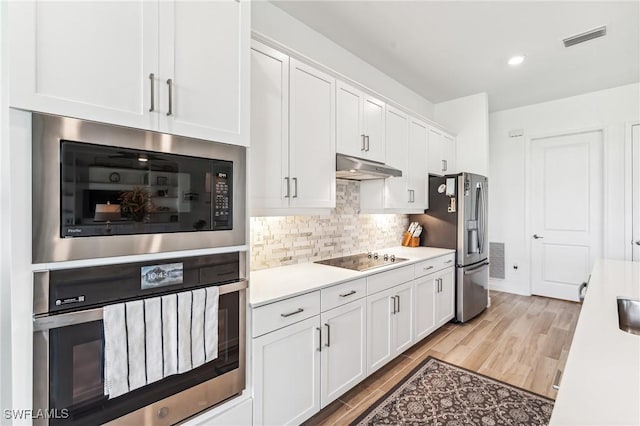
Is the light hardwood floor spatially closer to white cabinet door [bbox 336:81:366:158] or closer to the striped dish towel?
the striped dish towel

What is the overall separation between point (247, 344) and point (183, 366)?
12.8 inches

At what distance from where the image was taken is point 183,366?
1.27 meters

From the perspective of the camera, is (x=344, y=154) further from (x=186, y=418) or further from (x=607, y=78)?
(x=607, y=78)

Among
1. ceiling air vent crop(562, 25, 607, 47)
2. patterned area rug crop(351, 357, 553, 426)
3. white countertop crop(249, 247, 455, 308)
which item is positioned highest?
ceiling air vent crop(562, 25, 607, 47)

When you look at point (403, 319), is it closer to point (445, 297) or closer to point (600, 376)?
point (445, 297)

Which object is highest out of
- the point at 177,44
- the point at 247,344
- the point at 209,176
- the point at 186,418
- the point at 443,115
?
the point at 443,115

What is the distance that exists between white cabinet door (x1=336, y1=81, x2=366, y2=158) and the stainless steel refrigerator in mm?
1494

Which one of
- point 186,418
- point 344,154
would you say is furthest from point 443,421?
point 344,154

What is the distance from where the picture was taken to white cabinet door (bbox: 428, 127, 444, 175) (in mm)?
3645

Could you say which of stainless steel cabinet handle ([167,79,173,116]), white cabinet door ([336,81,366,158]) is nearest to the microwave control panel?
stainless steel cabinet handle ([167,79,173,116])

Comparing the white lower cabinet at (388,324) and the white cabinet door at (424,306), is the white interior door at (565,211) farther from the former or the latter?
the white lower cabinet at (388,324)

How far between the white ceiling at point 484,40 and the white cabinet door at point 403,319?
2255mm

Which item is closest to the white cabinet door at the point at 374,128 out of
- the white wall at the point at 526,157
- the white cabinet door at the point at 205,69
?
the white cabinet door at the point at 205,69

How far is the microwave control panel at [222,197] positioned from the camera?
1.39m
